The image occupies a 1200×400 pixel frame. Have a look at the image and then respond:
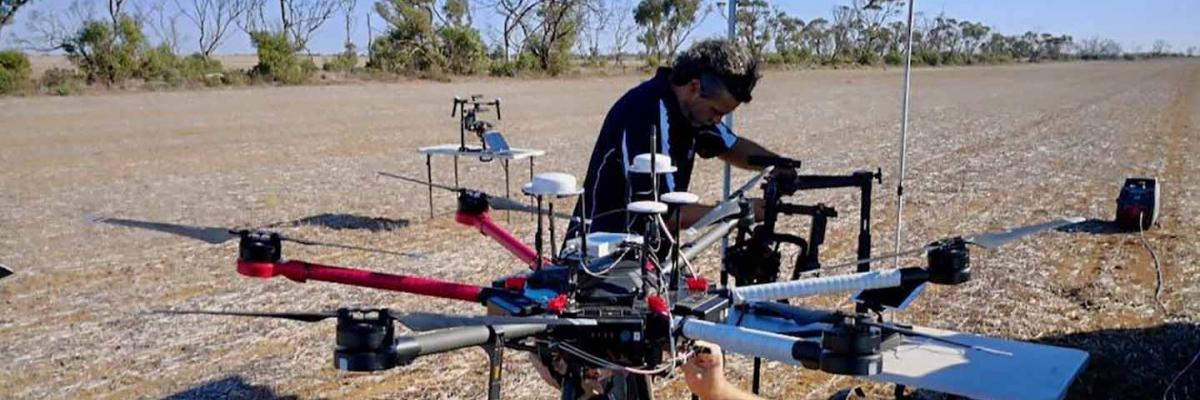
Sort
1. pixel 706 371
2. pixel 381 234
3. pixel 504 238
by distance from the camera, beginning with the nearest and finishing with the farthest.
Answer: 1. pixel 706 371
2. pixel 504 238
3. pixel 381 234

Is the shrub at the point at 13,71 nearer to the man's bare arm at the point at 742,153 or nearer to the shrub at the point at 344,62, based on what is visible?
the shrub at the point at 344,62

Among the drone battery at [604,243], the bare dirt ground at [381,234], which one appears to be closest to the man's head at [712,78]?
the drone battery at [604,243]

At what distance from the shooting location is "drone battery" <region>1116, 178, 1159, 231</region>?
9.41 m

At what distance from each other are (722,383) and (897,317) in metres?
4.38

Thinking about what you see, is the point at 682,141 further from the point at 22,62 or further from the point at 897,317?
the point at 22,62

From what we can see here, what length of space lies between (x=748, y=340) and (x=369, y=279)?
4.16ft

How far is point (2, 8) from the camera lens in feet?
134

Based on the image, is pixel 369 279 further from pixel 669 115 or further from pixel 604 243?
pixel 669 115

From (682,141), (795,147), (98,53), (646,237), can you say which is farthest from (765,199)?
(98,53)

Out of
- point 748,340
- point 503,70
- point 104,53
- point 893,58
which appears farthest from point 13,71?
point 893,58

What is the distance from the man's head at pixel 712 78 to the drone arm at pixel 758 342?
51.8 inches

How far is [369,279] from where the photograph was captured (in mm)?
2826

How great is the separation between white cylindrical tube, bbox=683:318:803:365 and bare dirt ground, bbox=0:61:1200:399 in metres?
3.18

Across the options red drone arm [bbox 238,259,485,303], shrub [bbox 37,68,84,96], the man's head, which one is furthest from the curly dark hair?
shrub [bbox 37,68,84,96]
